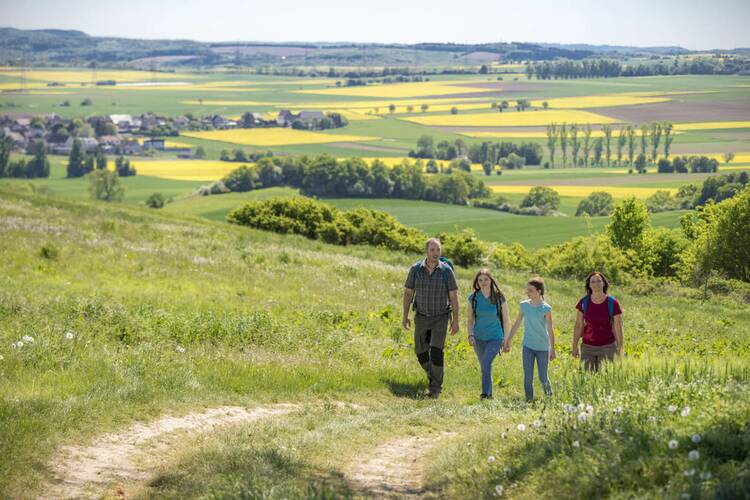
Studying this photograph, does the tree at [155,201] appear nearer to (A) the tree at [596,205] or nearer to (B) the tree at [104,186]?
(B) the tree at [104,186]

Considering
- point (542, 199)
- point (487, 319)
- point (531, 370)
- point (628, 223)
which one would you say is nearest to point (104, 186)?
point (542, 199)

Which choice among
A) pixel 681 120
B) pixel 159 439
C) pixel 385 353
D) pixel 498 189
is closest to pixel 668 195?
pixel 498 189

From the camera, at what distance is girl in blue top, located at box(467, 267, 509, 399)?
13094 mm

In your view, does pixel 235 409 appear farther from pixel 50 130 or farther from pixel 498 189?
pixel 50 130

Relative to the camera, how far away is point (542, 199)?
4264 inches

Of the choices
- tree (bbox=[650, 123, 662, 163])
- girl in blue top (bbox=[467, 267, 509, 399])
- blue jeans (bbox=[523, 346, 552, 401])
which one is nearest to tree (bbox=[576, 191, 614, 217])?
tree (bbox=[650, 123, 662, 163])

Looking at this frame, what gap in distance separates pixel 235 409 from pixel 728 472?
7533 mm

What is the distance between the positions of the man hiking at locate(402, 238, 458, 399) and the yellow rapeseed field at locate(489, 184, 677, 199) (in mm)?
97003

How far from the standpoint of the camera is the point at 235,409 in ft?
39.4

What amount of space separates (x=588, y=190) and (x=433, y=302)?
109 m

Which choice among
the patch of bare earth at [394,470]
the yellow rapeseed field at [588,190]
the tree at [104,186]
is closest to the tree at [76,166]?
the tree at [104,186]

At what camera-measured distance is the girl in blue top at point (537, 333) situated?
1239 cm

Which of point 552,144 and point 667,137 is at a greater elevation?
point 667,137

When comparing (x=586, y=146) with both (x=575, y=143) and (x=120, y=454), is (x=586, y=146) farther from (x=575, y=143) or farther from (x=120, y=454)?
(x=120, y=454)
